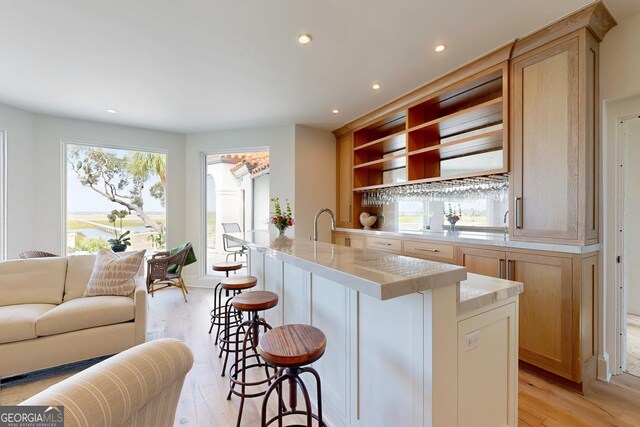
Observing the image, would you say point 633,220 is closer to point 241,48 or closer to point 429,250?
point 429,250

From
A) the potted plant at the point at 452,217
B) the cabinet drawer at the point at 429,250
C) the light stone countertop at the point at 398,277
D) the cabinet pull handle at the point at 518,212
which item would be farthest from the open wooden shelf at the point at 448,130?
the light stone countertop at the point at 398,277

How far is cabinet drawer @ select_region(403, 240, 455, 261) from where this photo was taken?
288 centimetres

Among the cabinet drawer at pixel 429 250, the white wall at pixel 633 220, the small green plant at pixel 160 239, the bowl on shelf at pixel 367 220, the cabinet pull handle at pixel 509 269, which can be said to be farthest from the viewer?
the small green plant at pixel 160 239

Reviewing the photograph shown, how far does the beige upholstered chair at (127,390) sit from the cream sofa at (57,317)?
2.08 meters

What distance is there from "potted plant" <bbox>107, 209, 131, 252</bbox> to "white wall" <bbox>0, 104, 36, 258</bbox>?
37.3 inches

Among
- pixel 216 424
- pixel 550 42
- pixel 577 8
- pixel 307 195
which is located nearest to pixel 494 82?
pixel 550 42

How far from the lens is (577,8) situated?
1.98m

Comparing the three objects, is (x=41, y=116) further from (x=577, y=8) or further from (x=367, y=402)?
(x=577, y=8)

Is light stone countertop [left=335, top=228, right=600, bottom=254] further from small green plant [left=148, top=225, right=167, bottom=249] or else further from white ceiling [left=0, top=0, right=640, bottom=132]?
small green plant [left=148, top=225, right=167, bottom=249]

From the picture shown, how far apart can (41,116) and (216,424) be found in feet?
16.4

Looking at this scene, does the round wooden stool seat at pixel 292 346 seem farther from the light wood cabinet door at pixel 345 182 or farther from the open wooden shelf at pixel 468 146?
the light wood cabinet door at pixel 345 182

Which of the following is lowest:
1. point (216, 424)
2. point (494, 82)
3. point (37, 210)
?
point (216, 424)

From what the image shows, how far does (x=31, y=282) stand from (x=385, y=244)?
3.72 meters

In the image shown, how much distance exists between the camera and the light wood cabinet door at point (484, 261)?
2.45 meters
